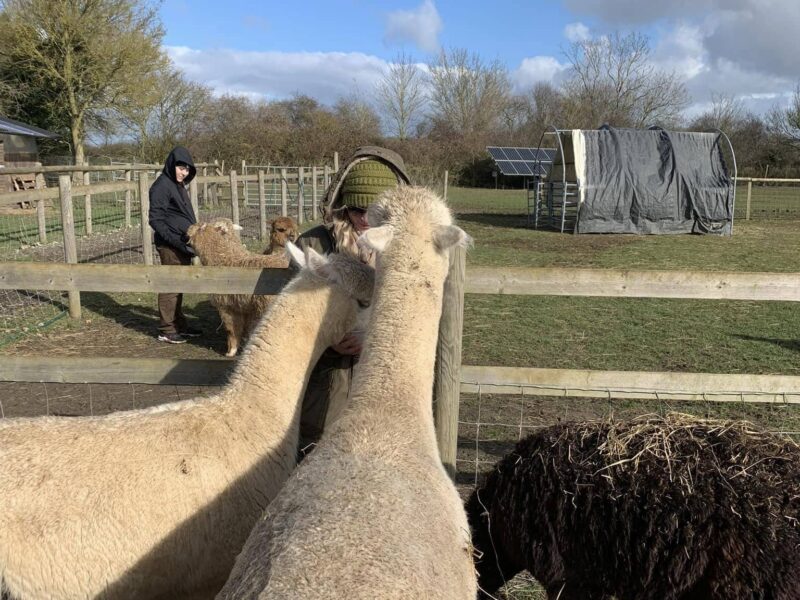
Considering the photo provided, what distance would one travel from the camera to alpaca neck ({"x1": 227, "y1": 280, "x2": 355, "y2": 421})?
2.47 metres

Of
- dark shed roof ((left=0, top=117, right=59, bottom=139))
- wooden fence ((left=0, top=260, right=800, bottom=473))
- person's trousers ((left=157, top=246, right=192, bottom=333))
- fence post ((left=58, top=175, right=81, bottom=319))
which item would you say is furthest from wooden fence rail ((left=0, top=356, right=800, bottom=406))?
dark shed roof ((left=0, top=117, right=59, bottom=139))

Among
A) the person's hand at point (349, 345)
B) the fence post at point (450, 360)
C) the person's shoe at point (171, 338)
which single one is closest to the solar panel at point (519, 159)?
the person's shoe at point (171, 338)

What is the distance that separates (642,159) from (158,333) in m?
17.6

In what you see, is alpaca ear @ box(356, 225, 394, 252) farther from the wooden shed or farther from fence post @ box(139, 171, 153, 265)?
the wooden shed

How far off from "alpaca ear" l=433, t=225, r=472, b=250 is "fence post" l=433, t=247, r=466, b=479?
41 cm

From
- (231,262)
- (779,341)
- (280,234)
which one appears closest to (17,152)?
(280,234)

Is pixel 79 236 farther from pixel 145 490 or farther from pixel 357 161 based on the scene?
pixel 145 490

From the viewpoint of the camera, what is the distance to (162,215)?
8.16m

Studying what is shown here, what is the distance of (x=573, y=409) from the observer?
5719mm

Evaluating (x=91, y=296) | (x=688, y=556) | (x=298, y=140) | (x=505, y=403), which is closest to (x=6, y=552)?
(x=688, y=556)

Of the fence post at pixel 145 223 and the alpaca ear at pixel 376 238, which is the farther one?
the fence post at pixel 145 223

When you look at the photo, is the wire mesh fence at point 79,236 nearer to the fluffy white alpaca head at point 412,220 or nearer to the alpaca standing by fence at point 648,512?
the fluffy white alpaca head at point 412,220

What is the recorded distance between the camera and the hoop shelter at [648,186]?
20375 mm

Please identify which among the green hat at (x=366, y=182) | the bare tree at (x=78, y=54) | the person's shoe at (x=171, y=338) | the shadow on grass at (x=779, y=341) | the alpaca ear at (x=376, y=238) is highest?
the bare tree at (x=78, y=54)
